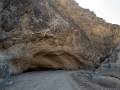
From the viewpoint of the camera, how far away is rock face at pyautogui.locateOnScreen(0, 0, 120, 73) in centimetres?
854

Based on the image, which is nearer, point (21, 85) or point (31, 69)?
point (21, 85)

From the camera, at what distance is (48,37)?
9.06 m

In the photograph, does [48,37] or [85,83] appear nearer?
[85,83]

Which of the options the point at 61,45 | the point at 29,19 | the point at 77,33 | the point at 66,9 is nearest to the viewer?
the point at 29,19

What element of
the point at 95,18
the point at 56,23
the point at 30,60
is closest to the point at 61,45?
the point at 56,23

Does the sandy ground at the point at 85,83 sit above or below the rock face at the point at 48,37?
below

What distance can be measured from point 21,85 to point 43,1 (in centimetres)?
474

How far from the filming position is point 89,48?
10.7 meters

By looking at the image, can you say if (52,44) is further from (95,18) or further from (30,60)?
(95,18)

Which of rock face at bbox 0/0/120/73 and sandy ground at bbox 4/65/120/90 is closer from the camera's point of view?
sandy ground at bbox 4/65/120/90

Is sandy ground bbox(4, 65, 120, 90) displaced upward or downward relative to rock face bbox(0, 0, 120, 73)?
downward

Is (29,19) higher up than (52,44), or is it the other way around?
(29,19)

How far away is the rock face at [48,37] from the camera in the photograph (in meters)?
8.54

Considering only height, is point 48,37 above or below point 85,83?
above
